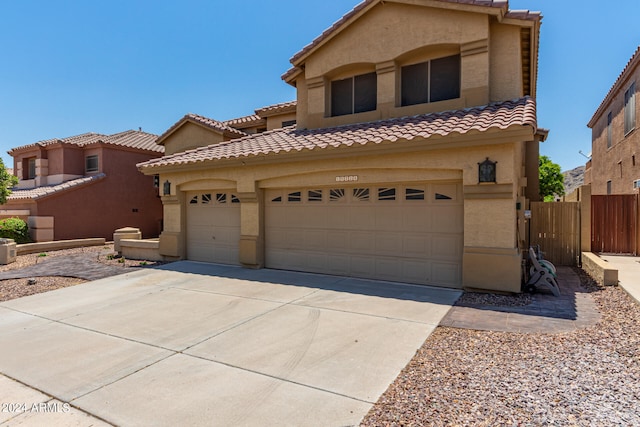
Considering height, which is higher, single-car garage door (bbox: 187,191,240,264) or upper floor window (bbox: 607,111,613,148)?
upper floor window (bbox: 607,111,613,148)

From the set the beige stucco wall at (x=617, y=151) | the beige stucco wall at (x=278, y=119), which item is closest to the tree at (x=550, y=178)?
the beige stucco wall at (x=617, y=151)

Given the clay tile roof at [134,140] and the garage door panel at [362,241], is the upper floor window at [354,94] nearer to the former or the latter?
the garage door panel at [362,241]

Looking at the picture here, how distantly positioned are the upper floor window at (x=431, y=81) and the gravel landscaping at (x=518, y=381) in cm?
698

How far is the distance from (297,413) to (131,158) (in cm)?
2248

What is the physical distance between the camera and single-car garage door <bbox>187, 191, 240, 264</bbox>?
1223cm

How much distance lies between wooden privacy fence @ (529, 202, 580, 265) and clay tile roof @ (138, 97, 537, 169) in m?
4.32

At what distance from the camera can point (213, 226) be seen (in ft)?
41.8

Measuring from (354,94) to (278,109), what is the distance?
674cm

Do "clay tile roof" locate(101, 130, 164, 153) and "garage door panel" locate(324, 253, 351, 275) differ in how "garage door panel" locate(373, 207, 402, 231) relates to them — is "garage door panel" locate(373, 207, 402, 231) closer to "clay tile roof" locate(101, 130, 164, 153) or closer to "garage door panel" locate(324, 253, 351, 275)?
"garage door panel" locate(324, 253, 351, 275)

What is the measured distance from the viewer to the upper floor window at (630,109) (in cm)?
1598

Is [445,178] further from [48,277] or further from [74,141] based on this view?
[74,141]

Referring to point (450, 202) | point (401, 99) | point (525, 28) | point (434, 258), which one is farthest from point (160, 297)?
point (525, 28)

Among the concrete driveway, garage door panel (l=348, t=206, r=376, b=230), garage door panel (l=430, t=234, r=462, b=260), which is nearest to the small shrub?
the concrete driveway

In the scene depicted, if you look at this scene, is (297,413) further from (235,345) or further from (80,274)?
(80,274)
